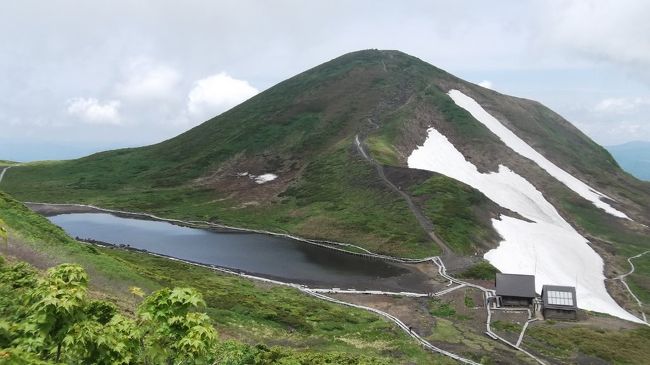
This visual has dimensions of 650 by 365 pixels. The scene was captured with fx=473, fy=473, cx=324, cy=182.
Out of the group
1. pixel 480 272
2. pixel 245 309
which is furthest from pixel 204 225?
pixel 245 309

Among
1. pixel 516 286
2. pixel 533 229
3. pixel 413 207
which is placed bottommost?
pixel 516 286

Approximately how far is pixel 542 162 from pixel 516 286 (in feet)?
371

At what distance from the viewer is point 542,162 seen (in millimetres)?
169500

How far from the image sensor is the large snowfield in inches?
3666

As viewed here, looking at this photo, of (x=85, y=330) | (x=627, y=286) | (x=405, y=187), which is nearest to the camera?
(x=85, y=330)

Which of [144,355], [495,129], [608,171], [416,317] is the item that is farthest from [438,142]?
[144,355]

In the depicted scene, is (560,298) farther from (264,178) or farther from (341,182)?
(264,178)

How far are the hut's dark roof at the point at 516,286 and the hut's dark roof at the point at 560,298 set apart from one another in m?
2.41

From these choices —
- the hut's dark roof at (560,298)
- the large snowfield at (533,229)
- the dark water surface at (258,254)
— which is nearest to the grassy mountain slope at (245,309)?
the dark water surface at (258,254)

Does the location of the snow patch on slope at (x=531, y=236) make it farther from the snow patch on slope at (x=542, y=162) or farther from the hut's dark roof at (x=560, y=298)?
the snow patch on slope at (x=542, y=162)

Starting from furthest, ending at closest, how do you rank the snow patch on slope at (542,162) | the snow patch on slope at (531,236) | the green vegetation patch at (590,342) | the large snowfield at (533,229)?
the snow patch on slope at (542,162) → the large snowfield at (533,229) → the snow patch on slope at (531,236) → the green vegetation patch at (590,342)

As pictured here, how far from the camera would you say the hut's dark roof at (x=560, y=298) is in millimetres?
66375

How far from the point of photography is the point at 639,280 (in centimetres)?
10219

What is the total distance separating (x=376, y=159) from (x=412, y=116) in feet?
148
